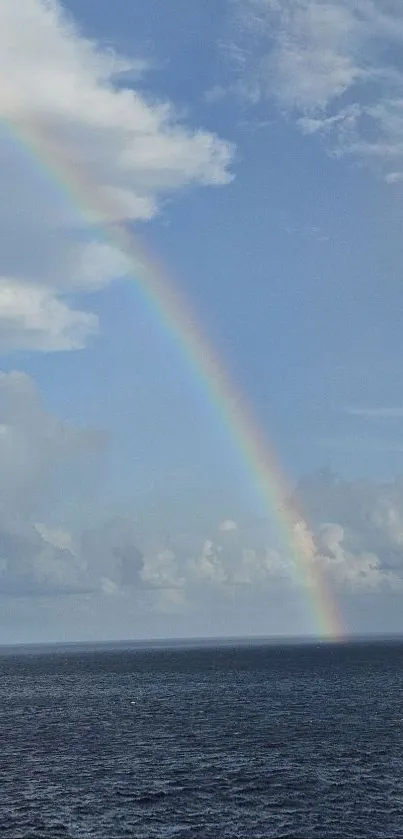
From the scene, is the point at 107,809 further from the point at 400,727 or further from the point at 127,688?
the point at 127,688

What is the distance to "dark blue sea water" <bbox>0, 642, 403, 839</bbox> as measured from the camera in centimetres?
5982

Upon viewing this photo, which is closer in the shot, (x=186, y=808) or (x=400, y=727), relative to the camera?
(x=186, y=808)

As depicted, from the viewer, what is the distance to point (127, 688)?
184 meters

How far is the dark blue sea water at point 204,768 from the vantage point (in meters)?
59.8

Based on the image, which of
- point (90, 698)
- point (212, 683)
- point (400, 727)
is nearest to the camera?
point (400, 727)

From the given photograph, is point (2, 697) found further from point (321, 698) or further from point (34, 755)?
point (34, 755)

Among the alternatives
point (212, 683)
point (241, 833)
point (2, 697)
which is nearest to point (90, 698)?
point (2, 697)

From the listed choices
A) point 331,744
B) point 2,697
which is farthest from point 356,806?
point 2,697

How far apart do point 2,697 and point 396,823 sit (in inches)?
4975

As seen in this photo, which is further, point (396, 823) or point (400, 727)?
point (400, 727)

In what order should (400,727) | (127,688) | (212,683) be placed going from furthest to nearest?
(212,683) → (127,688) → (400,727)

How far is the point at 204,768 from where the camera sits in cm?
8025

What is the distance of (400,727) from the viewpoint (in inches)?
4215

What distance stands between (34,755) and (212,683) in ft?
365
